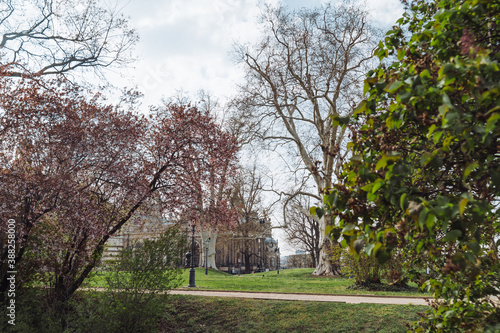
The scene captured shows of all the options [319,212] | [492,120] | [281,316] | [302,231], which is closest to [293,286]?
[281,316]

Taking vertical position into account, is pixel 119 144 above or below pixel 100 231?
above

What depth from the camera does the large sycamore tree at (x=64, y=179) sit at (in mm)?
5844

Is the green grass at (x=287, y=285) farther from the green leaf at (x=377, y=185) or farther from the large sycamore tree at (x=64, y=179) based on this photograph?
the green leaf at (x=377, y=185)

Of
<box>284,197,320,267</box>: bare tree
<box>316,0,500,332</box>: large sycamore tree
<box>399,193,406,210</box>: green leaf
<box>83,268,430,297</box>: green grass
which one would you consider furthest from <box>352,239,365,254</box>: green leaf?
<box>284,197,320,267</box>: bare tree

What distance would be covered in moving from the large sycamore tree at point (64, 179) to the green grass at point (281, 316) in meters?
2.34

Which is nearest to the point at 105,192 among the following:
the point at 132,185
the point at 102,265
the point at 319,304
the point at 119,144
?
the point at 132,185

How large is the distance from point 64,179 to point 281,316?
5.27 meters

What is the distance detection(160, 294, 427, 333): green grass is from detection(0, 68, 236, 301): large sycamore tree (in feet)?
7.66

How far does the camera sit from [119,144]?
688 cm

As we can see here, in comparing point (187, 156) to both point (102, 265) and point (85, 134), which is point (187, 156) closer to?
point (85, 134)

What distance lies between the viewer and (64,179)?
19.4ft

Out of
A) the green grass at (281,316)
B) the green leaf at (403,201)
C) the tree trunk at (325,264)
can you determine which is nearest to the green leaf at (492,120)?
the green leaf at (403,201)

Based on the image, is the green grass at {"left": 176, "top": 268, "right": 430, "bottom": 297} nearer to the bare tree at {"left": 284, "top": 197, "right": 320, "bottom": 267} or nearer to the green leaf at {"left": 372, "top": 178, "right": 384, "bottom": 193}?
the green leaf at {"left": 372, "top": 178, "right": 384, "bottom": 193}

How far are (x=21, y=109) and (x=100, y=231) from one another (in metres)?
2.74
